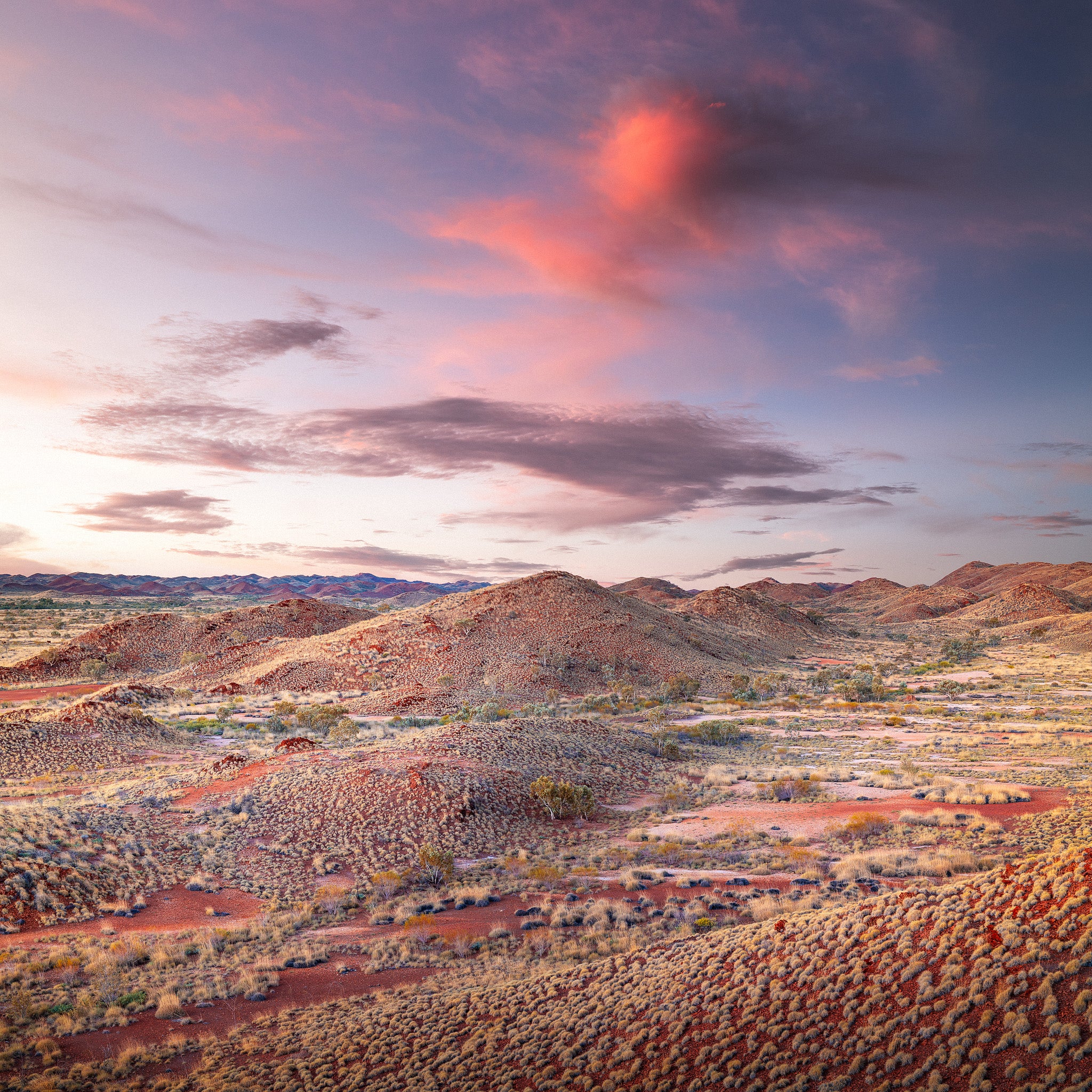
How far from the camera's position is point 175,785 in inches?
1225

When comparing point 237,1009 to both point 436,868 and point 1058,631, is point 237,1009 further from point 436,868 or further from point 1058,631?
point 1058,631

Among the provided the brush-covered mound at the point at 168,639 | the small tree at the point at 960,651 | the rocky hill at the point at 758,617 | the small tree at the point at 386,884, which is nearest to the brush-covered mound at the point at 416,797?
the small tree at the point at 386,884

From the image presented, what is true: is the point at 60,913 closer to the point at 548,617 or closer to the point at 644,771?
the point at 644,771

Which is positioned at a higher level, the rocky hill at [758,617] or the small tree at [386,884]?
the rocky hill at [758,617]

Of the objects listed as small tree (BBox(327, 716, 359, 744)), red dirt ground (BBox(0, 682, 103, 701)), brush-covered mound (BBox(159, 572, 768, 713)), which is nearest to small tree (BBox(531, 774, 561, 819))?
small tree (BBox(327, 716, 359, 744))

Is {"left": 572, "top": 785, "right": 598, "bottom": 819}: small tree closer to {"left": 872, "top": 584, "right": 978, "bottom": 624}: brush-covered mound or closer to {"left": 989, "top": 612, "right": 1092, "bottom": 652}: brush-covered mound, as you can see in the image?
{"left": 989, "top": 612, "right": 1092, "bottom": 652}: brush-covered mound

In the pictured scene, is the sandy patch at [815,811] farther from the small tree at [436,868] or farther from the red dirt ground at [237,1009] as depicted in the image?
the red dirt ground at [237,1009]

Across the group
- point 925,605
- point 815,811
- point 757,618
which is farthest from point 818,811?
point 925,605

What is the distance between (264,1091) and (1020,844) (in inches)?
808

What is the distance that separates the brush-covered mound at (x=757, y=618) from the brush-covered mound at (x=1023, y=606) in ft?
143

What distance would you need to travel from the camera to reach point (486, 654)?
6406 centimetres

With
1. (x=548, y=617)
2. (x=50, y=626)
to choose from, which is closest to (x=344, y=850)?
(x=548, y=617)

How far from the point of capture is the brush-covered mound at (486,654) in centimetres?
5956

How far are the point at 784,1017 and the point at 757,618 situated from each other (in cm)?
11077
